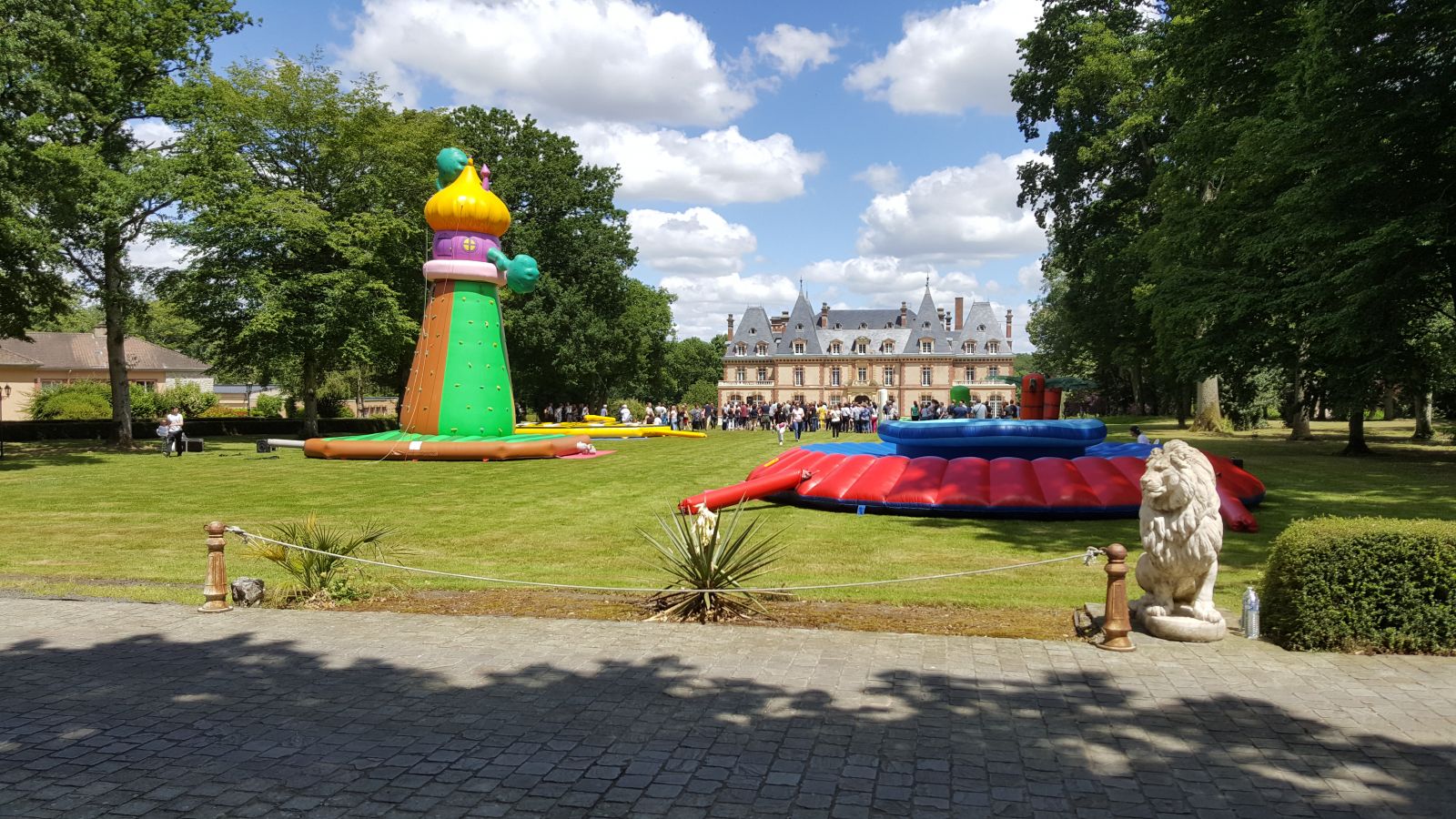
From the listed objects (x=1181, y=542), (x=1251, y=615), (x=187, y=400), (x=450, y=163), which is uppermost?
(x=450, y=163)

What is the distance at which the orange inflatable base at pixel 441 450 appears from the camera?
24.1m

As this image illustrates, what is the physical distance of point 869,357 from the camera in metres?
95.1

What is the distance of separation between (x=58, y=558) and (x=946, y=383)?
289ft

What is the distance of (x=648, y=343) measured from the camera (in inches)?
1965

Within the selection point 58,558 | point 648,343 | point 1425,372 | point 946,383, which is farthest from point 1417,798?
point 946,383

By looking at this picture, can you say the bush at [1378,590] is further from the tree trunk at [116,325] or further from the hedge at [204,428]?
the hedge at [204,428]

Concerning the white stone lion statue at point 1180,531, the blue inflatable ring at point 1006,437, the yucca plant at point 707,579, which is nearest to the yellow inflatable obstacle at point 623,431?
the blue inflatable ring at point 1006,437

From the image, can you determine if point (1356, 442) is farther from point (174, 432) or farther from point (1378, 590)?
point (174, 432)

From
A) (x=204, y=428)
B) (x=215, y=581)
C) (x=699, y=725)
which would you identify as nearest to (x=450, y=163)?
(x=215, y=581)

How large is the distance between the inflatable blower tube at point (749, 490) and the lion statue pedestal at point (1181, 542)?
24.9 feet

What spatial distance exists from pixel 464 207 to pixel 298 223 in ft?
34.8

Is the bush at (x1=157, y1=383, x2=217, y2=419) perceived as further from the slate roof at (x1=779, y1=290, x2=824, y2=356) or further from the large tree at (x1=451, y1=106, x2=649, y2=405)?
the slate roof at (x1=779, y1=290, x2=824, y2=356)

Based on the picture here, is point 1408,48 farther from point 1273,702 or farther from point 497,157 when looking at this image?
point 497,157

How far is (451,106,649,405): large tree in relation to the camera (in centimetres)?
4534
